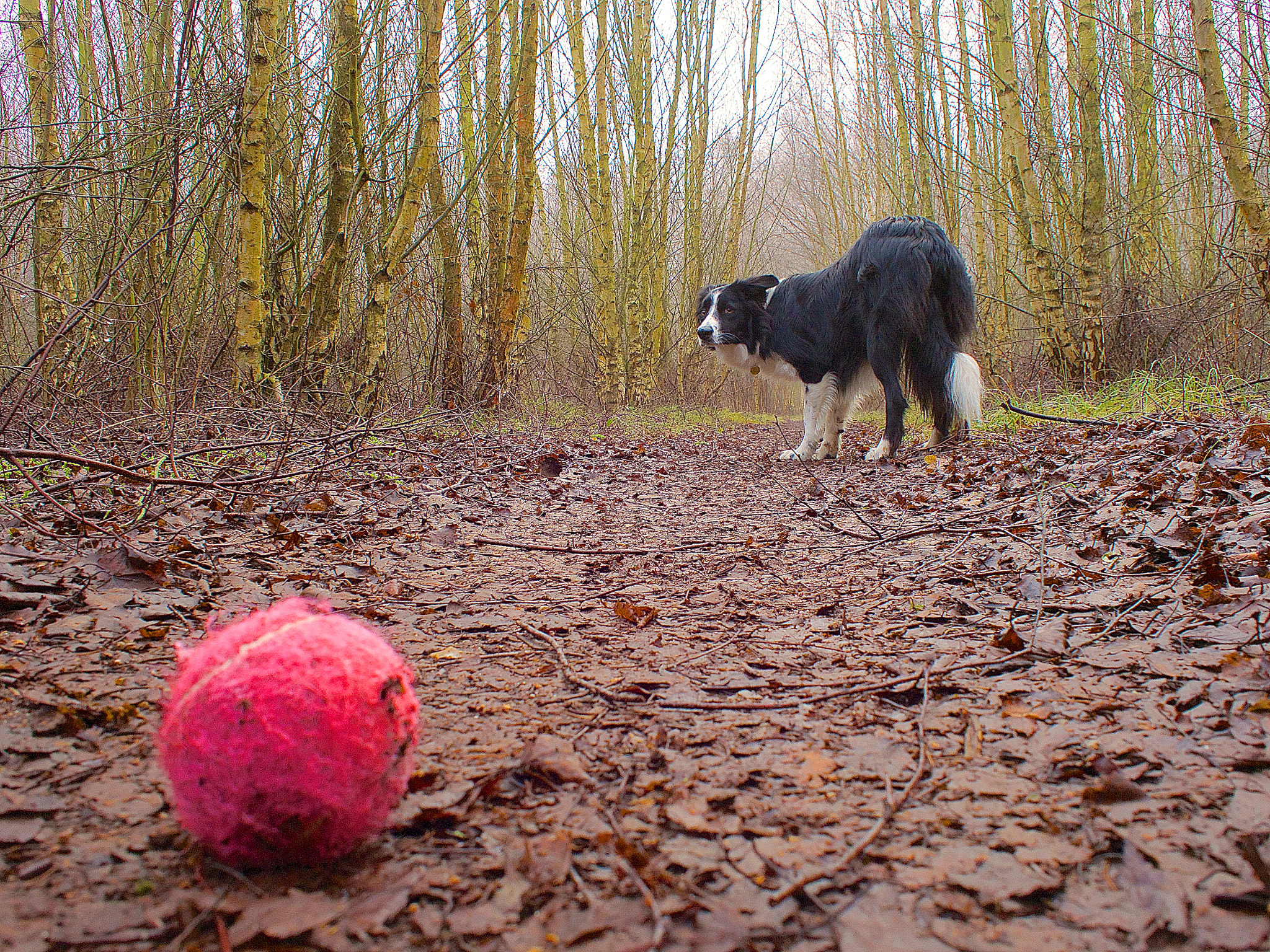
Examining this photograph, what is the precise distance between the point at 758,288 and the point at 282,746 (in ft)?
21.7

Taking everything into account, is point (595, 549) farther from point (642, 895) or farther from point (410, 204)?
point (410, 204)

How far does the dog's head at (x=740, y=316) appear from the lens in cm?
707

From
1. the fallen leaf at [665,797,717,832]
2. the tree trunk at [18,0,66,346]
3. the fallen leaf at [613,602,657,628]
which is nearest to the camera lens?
the fallen leaf at [665,797,717,832]

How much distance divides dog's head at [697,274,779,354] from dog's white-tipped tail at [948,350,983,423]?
74.5 inches

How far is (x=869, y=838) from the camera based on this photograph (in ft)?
3.60

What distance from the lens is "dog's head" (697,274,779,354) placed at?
7.07m

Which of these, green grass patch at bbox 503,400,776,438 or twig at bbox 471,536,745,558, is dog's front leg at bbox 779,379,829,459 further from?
twig at bbox 471,536,745,558

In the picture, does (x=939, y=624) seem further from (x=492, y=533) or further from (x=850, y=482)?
(x=850, y=482)

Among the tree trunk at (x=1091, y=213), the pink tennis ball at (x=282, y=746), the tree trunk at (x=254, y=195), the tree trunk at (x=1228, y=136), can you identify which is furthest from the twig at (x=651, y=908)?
the tree trunk at (x=1091, y=213)

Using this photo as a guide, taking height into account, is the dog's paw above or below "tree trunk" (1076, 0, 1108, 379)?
below

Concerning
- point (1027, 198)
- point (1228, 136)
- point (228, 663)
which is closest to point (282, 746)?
point (228, 663)

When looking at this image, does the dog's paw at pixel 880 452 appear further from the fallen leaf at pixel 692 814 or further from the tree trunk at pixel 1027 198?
the fallen leaf at pixel 692 814

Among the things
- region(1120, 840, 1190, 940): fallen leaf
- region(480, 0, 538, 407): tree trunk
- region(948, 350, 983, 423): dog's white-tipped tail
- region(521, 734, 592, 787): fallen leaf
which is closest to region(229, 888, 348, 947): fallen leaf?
region(521, 734, 592, 787): fallen leaf

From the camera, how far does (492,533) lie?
354 cm
